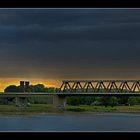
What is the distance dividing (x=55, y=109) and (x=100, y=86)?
36 cm

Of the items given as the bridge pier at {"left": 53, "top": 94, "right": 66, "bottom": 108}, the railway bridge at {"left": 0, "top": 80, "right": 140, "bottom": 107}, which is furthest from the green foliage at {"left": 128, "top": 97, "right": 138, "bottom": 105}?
the bridge pier at {"left": 53, "top": 94, "right": 66, "bottom": 108}

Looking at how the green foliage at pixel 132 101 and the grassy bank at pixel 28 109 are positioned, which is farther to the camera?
the green foliage at pixel 132 101

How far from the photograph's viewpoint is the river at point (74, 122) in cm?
190

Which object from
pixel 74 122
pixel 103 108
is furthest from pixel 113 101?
pixel 74 122

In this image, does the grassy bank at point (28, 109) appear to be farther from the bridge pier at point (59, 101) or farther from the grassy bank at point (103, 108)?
the grassy bank at point (103, 108)

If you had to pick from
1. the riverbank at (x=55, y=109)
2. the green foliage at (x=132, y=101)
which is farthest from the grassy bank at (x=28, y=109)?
the green foliage at (x=132, y=101)

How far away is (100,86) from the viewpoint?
2264 millimetres

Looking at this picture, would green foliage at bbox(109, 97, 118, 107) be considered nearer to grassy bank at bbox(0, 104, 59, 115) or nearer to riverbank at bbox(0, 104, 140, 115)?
riverbank at bbox(0, 104, 140, 115)

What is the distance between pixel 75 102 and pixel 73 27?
0.60 metres

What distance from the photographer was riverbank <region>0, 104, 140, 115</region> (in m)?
2.15

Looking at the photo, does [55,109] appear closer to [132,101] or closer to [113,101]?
[113,101]

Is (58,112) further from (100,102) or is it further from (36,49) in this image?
(36,49)

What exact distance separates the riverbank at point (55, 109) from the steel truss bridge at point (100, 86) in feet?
0.39
